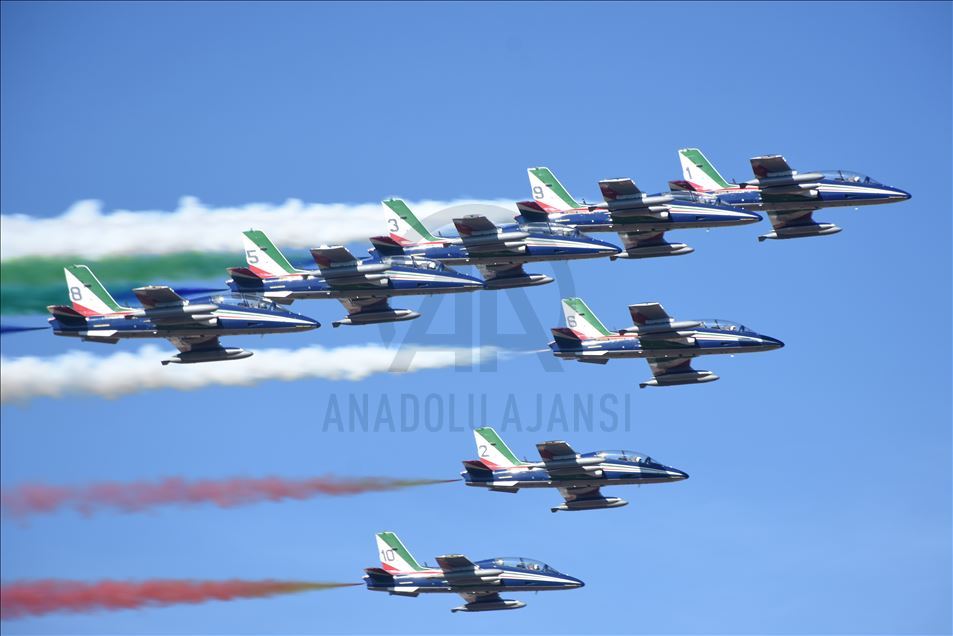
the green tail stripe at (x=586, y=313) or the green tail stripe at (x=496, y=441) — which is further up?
the green tail stripe at (x=586, y=313)

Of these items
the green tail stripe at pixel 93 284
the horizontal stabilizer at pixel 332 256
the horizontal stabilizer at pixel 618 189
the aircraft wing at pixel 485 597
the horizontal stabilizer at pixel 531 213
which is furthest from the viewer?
the aircraft wing at pixel 485 597

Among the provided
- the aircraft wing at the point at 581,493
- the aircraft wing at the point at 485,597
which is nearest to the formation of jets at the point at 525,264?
the aircraft wing at the point at 581,493

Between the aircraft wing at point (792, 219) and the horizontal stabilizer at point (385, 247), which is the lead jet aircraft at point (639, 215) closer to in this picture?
the aircraft wing at point (792, 219)

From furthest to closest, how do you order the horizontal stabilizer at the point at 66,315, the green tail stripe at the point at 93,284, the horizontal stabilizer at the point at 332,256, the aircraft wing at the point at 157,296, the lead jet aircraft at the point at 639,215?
Answer: the lead jet aircraft at the point at 639,215 < the horizontal stabilizer at the point at 332,256 < the green tail stripe at the point at 93,284 < the horizontal stabilizer at the point at 66,315 < the aircraft wing at the point at 157,296

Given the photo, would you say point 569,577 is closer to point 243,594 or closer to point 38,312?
point 243,594

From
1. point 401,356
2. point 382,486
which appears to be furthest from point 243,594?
point 401,356

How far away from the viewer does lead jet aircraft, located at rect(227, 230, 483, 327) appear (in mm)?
98938

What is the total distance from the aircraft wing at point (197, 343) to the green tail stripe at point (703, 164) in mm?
32768

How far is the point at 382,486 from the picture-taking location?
362 ft

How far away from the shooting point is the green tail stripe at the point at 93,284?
97.2 metres

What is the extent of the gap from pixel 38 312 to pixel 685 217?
38.5 meters

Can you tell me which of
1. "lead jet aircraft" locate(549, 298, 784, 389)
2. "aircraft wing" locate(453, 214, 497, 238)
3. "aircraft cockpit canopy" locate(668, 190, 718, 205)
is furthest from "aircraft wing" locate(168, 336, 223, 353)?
"aircraft cockpit canopy" locate(668, 190, 718, 205)

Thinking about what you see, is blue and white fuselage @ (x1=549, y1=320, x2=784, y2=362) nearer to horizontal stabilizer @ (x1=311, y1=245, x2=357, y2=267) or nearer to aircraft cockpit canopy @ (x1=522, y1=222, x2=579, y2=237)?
aircraft cockpit canopy @ (x1=522, y1=222, x2=579, y2=237)

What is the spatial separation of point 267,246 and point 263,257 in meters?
0.71
